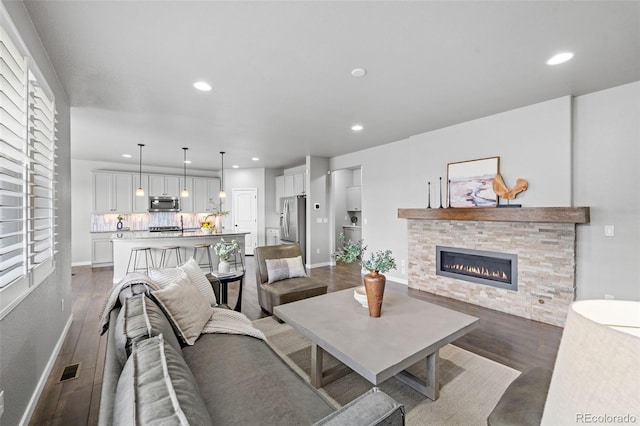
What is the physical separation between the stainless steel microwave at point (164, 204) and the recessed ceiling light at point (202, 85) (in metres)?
5.56

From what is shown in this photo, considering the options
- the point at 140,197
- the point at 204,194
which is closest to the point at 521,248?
the point at 204,194

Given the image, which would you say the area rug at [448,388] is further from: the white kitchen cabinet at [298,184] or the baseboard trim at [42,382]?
the white kitchen cabinet at [298,184]

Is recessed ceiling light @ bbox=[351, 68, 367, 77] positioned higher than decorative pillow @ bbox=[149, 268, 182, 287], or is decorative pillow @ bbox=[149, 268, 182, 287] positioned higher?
recessed ceiling light @ bbox=[351, 68, 367, 77]

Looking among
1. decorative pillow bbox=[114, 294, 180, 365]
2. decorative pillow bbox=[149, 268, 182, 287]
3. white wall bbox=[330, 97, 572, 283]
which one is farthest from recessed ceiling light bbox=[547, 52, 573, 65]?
decorative pillow bbox=[149, 268, 182, 287]

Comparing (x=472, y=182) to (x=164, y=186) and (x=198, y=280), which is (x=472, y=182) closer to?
(x=198, y=280)

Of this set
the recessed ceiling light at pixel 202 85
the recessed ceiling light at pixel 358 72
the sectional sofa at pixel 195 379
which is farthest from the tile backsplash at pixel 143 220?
the recessed ceiling light at pixel 358 72

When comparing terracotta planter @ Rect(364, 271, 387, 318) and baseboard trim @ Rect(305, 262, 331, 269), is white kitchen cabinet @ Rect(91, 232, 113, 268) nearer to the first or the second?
baseboard trim @ Rect(305, 262, 331, 269)

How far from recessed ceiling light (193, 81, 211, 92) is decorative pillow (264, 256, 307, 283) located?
6.71 feet

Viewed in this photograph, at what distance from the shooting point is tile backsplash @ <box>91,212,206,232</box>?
692 cm

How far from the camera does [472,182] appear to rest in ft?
12.9

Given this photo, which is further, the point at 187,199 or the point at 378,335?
the point at 187,199

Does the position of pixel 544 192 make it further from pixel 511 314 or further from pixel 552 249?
pixel 511 314

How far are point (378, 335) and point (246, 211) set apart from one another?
697cm

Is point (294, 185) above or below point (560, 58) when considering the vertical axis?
below
